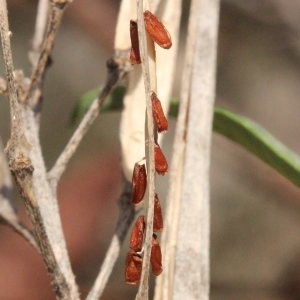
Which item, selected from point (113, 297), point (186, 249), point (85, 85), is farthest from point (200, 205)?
point (85, 85)

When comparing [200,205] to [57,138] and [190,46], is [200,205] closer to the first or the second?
[190,46]

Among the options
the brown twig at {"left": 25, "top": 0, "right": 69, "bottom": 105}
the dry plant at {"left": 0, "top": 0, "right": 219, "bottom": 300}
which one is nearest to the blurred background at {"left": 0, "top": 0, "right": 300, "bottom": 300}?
the dry plant at {"left": 0, "top": 0, "right": 219, "bottom": 300}

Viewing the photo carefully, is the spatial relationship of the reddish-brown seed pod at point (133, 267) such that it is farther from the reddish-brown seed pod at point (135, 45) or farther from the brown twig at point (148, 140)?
the reddish-brown seed pod at point (135, 45)

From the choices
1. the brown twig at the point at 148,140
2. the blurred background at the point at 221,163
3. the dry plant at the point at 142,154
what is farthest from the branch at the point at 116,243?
the blurred background at the point at 221,163

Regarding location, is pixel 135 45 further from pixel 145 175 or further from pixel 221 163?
pixel 221 163

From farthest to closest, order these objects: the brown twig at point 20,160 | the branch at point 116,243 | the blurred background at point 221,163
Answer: the blurred background at point 221,163, the branch at point 116,243, the brown twig at point 20,160

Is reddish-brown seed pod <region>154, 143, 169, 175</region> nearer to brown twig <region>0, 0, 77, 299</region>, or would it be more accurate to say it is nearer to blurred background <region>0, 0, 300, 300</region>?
brown twig <region>0, 0, 77, 299</region>
